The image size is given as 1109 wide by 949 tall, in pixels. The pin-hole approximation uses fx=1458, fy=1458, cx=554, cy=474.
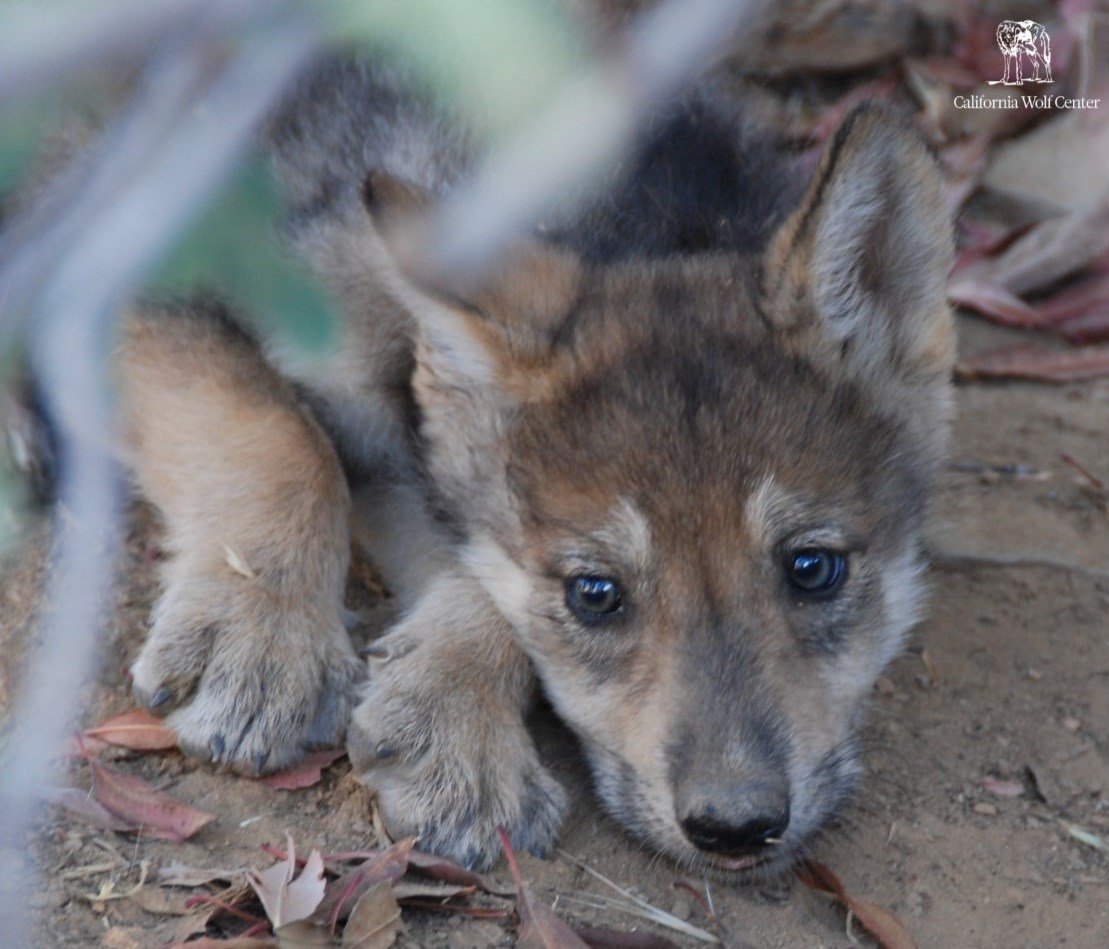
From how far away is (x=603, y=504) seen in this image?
120 inches

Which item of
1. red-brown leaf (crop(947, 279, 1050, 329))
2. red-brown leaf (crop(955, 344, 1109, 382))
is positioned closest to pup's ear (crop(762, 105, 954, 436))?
red-brown leaf (crop(955, 344, 1109, 382))

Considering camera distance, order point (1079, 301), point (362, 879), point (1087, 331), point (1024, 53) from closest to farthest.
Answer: point (362, 879) → point (1087, 331) → point (1079, 301) → point (1024, 53)

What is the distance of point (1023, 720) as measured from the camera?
12.1 feet

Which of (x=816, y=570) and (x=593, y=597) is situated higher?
(x=593, y=597)

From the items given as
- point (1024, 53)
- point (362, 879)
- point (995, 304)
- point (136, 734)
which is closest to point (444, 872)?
point (362, 879)

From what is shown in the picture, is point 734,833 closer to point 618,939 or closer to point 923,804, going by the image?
point 618,939

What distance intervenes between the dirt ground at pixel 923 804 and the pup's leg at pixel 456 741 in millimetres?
87

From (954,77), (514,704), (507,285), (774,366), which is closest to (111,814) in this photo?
(514,704)

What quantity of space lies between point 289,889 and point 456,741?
501 mm

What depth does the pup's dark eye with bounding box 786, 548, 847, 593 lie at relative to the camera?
3.10m

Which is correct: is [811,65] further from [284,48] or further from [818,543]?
[284,48]

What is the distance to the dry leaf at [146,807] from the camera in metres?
2.89

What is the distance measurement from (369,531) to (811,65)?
3.28 metres

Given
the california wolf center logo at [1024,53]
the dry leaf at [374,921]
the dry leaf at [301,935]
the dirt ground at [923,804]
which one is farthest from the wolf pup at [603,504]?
the california wolf center logo at [1024,53]
